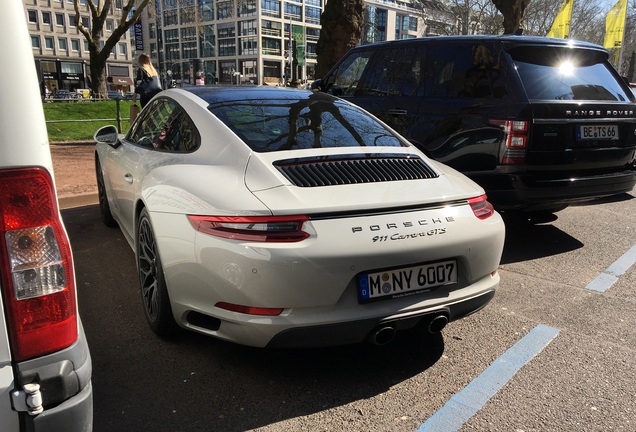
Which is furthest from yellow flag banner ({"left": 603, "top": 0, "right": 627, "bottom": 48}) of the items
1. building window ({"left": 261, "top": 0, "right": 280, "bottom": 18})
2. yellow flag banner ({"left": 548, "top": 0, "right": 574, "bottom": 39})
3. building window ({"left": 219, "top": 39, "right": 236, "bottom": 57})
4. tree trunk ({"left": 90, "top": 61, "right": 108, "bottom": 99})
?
building window ({"left": 219, "top": 39, "right": 236, "bottom": 57})

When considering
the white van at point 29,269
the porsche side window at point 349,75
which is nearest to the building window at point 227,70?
the porsche side window at point 349,75

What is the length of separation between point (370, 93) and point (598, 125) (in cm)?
250

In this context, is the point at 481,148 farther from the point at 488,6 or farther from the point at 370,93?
the point at 488,6

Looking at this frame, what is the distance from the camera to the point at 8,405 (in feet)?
4.82

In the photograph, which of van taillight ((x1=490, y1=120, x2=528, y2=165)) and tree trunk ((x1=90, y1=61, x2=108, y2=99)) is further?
tree trunk ((x1=90, y1=61, x2=108, y2=99))

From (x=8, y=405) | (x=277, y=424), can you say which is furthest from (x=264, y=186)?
(x=8, y=405)

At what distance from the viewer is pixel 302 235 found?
2439mm

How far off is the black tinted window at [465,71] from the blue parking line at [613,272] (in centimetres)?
179

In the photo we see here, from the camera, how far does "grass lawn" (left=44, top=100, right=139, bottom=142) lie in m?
14.6

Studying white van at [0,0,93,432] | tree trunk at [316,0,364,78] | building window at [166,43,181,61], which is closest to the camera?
white van at [0,0,93,432]

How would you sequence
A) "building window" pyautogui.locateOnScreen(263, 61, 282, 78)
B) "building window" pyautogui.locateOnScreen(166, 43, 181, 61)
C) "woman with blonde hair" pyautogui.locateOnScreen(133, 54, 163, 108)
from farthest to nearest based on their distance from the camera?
"building window" pyautogui.locateOnScreen(166, 43, 181, 61) < "building window" pyautogui.locateOnScreen(263, 61, 282, 78) < "woman with blonde hair" pyautogui.locateOnScreen(133, 54, 163, 108)

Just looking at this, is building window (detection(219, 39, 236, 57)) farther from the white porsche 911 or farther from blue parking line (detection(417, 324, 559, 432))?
blue parking line (detection(417, 324, 559, 432))

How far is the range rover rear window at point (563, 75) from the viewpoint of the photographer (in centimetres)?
473

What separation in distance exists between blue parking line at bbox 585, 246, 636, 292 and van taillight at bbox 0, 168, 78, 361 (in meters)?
3.96
